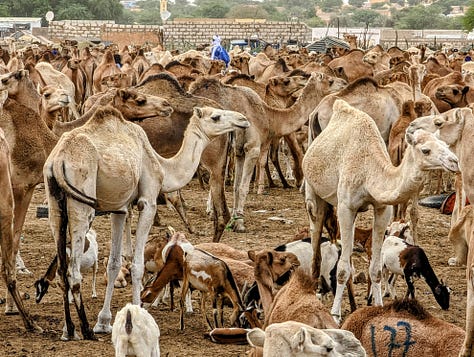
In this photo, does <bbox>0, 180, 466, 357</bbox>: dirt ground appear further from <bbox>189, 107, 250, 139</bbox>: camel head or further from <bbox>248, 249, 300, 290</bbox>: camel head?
<bbox>189, 107, 250, 139</bbox>: camel head

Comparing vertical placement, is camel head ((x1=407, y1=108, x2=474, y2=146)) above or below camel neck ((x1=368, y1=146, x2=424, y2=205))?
above

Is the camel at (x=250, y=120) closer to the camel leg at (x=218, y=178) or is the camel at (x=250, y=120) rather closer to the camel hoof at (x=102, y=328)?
the camel leg at (x=218, y=178)

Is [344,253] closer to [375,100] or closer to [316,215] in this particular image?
[316,215]

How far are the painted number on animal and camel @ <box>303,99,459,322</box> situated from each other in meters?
1.55

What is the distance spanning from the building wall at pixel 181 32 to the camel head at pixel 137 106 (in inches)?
1884

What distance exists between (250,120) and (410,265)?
17.1ft

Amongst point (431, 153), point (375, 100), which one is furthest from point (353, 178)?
point (375, 100)

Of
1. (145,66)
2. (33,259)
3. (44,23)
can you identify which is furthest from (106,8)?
(33,259)

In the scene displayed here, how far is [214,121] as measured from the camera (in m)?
10.5

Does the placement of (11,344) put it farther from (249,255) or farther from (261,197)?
(261,197)

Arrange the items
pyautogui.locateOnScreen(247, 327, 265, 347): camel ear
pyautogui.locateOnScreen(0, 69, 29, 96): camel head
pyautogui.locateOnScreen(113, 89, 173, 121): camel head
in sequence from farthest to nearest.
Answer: pyautogui.locateOnScreen(0, 69, 29, 96): camel head < pyautogui.locateOnScreen(113, 89, 173, 121): camel head < pyautogui.locateOnScreen(247, 327, 265, 347): camel ear

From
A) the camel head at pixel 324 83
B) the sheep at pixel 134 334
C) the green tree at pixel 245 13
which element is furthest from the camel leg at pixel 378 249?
the green tree at pixel 245 13

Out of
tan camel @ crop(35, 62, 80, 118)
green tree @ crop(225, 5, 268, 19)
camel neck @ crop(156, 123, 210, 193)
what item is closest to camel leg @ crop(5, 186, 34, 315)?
A: camel neck @ crop(156, 123, 210, 193)

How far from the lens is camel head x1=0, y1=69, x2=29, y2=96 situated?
12.5 metres
